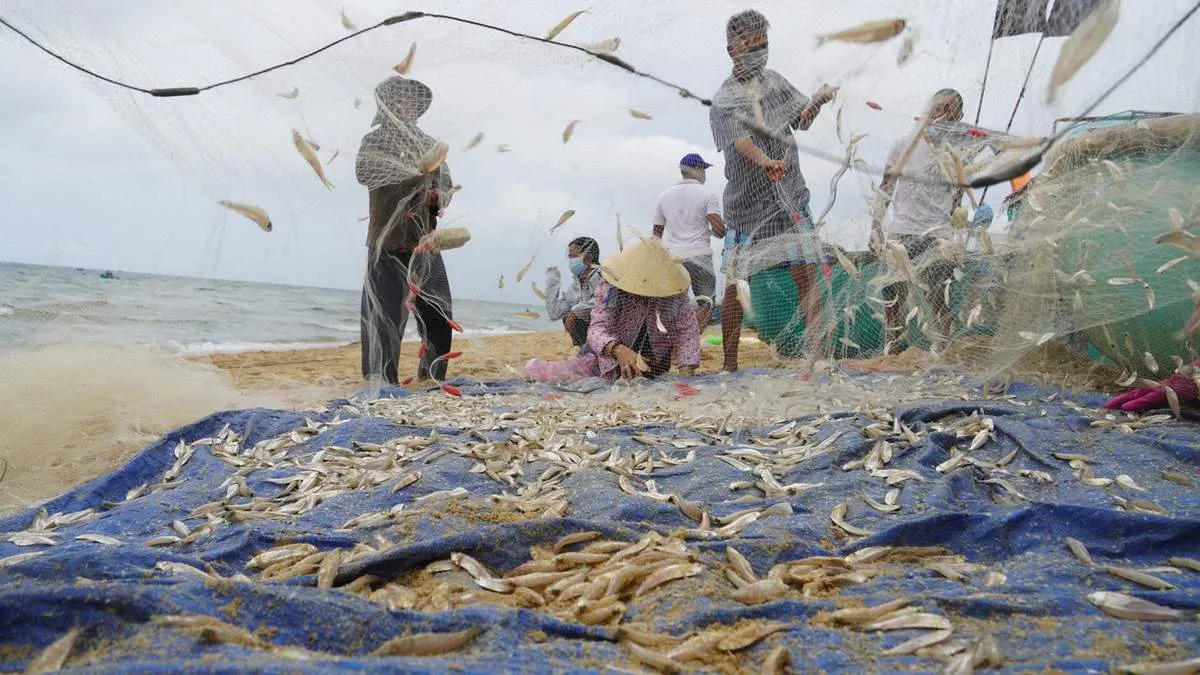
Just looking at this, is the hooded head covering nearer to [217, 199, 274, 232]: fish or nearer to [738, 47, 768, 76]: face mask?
[217, 199, 274, 232]: fish

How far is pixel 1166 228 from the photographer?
335cm

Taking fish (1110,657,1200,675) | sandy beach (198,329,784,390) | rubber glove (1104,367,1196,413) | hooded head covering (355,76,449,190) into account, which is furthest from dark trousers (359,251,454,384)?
fish (1110,657,1200,675)

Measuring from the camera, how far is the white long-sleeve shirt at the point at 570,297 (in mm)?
6977

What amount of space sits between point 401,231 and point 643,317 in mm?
1788

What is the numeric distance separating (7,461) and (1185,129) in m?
5.50

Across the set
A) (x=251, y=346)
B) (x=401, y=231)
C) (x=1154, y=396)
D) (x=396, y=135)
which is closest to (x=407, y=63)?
(x=396, y=135)

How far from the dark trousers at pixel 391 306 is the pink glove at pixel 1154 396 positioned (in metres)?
3.78

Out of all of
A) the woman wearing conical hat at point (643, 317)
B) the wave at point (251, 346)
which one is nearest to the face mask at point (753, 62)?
the woman wearing conical hat at point (643, 317)

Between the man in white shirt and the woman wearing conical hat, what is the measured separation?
1.03 ft

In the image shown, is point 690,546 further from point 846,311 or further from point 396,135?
point 396,135

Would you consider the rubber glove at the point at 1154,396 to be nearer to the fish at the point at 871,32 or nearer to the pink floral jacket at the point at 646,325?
the fish at the point at 871,32

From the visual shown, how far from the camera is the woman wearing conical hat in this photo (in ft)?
17.3

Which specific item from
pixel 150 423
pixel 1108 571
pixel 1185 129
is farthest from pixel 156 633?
pixel 1185 129

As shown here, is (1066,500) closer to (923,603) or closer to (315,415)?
(923,603)
